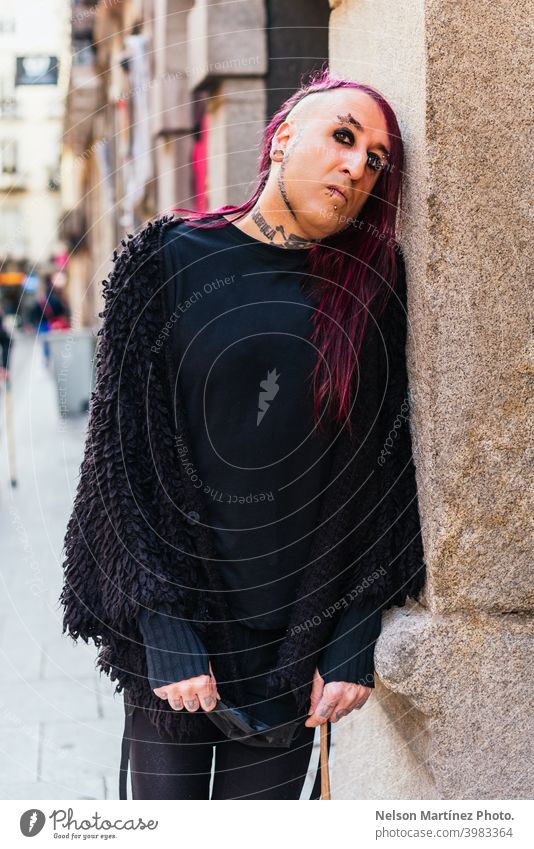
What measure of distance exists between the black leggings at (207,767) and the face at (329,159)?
1064mm

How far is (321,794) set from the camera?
98.8 inches

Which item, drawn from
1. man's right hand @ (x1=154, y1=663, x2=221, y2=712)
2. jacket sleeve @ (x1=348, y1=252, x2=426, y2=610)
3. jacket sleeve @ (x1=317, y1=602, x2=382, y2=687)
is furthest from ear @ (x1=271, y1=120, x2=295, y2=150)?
man's right hand @ (x1=154, y1=663, x2=221, y2=712)

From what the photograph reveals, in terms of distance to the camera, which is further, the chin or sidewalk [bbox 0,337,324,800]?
sidewalk [bbox 0,337,324,800]

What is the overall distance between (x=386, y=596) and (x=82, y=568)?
66 centimetres

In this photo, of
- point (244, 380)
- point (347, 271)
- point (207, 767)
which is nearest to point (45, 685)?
point (207, 767)

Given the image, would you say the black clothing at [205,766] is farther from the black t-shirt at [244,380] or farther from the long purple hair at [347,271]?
the long purple hair at [347,271]

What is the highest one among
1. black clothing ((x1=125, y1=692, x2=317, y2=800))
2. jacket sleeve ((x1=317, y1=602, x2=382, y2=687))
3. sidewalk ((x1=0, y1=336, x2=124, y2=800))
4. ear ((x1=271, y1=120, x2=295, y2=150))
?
ear ((x1=271, y1=120, x2=295, y2=150))

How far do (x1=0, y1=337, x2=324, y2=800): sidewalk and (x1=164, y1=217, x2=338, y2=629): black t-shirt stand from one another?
1.28m

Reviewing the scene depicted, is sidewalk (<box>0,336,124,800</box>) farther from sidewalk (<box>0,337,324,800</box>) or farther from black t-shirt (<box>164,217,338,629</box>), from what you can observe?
black t-shirt (<box>164,217,338,629</box>)

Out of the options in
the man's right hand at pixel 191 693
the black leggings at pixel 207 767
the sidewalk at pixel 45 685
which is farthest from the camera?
the sidewalk at pixel 45 685

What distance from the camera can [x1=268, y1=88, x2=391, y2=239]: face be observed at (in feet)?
7.43

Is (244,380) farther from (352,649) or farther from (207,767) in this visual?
(207,767)

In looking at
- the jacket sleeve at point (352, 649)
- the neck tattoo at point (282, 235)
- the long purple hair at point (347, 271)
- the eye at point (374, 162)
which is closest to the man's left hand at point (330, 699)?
the jacket sleeve at point (352, 649)

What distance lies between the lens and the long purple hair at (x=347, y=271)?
2299mm
